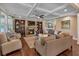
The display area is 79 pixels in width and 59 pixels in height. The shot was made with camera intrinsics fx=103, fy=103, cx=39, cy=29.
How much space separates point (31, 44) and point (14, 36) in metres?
0.44

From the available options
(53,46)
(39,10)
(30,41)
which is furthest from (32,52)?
(39,10)

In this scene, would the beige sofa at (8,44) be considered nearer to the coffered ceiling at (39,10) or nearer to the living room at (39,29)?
the living room at (39,29)

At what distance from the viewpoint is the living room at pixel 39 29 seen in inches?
92.4

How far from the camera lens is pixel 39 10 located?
235 cm

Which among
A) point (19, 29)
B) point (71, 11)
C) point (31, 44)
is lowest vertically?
point (31, 44)

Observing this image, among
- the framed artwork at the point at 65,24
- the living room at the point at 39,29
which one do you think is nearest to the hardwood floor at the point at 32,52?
A: the living room at the point at 39,29

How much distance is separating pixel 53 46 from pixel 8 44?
1039mm

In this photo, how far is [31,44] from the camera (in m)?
2.45

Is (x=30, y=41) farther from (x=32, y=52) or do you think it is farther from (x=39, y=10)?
(x=39, y=10)

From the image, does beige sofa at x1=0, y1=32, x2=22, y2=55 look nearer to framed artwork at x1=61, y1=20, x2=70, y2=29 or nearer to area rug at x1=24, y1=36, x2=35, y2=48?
area rug at x1=24, y1=36, x2=35, y2=48

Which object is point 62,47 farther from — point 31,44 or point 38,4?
point 38,4

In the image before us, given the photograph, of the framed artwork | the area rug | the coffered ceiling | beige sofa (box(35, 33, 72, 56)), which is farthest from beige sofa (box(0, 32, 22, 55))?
the framed artwork

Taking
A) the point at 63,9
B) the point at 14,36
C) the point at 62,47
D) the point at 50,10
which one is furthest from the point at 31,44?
the point at 63,9

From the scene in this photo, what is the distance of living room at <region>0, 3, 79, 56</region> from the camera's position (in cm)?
235
